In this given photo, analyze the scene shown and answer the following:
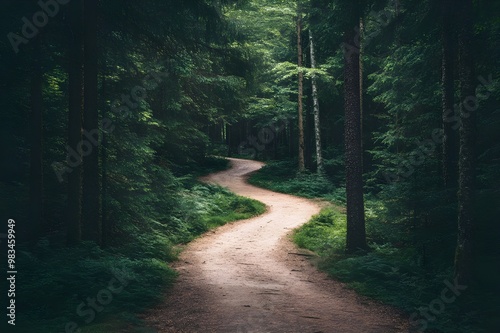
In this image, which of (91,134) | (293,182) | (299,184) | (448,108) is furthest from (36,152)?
(293,182)

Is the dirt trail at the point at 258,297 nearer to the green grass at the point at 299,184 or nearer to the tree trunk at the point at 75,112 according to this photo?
the tree trunk at the point at 75,112

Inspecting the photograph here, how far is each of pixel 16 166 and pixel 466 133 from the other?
13.5m

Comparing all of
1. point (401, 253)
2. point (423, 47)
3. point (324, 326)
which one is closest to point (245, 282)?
point (324, 326)

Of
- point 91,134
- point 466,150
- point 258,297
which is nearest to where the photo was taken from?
point 466,150

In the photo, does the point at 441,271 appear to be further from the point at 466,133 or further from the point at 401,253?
the point at 466,133

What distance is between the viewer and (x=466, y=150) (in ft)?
24.3

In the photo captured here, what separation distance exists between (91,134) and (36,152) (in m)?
1.83

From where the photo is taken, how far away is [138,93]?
1280 cm

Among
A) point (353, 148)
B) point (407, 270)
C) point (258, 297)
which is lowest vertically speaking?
point (258, 297)

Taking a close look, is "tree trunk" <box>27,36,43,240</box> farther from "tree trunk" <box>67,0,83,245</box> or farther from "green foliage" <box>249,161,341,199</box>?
"green foliage" <box>249,161,341,199</box>

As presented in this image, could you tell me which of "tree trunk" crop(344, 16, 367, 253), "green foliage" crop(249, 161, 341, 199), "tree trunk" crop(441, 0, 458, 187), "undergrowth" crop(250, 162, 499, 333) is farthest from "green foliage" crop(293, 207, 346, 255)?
"green foliage" crop(249, 161, 341, 199)

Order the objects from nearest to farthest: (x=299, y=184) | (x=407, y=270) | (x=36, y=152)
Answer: (x=407, y=270), (x=36, y=152), (x=299, y=184)

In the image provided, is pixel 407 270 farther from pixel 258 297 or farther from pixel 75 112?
pixel 75 112

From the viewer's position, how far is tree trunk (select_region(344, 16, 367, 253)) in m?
11.0
